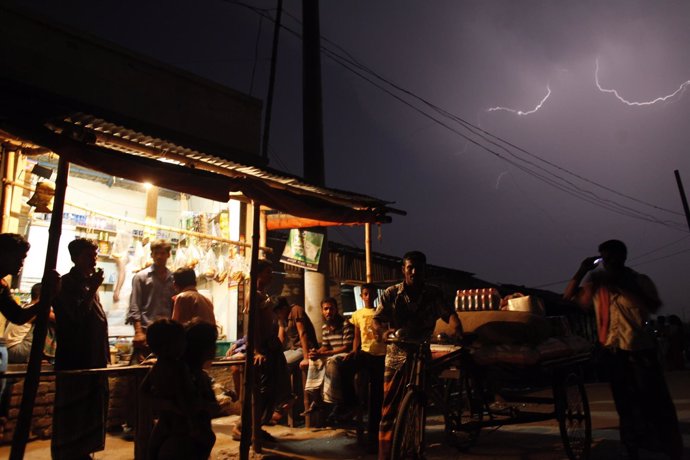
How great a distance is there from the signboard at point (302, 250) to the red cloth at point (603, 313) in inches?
233

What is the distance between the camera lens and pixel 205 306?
6027 mm

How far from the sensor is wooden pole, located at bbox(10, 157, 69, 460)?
361cm

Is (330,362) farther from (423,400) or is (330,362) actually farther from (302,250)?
(302,250)

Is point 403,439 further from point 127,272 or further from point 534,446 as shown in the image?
point 127,272

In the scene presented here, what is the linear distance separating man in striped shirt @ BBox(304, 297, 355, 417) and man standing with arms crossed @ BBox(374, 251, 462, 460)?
2090mm

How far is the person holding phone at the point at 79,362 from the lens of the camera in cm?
419

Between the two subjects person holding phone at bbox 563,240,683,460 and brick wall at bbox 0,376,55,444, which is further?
brick wall at bbox 0,376,55,444

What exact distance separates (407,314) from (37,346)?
3396mm

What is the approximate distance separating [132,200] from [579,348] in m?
8.50

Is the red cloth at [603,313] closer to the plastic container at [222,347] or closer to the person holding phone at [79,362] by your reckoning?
the person holding phone at [79,362]

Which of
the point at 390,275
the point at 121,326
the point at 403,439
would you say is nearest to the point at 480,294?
the point at 403,439

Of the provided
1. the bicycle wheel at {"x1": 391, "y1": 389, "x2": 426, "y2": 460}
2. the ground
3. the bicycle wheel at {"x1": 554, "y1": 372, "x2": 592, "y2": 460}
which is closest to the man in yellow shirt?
the ground

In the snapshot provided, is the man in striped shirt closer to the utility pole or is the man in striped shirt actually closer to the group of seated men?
the group of seated men

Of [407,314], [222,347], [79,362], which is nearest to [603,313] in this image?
[407,314]
